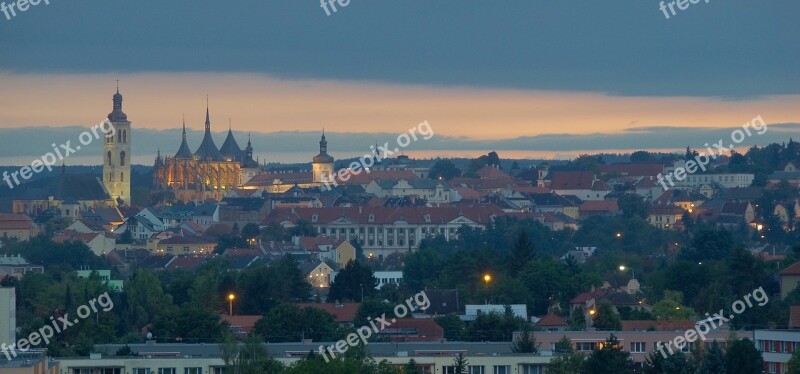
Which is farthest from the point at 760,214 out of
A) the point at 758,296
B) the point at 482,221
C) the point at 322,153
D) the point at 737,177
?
the point at 758,296

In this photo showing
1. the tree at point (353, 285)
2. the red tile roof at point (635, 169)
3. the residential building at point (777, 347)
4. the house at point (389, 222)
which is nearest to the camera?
the residential building at point (777, 347)

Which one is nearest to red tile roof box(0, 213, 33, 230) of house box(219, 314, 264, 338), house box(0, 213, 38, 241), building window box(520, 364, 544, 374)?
house box(0, 213, 38, 241)

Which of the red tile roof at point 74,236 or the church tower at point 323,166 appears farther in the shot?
the church tower at point 323,166

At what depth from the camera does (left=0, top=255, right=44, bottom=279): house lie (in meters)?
92.0

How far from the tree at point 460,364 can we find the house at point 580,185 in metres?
121

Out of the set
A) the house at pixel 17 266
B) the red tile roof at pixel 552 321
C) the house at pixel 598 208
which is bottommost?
the red tile roof at pixel 552 321

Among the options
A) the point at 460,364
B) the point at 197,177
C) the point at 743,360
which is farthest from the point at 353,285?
the point at 197,177

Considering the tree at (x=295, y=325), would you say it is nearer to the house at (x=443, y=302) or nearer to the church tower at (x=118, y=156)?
the house at (x=443, y=302)

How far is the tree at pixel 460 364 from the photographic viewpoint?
142ft

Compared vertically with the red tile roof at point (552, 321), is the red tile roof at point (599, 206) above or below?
above

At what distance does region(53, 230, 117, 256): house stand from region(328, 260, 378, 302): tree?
4478 centimetres

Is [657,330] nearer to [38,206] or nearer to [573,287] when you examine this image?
[573,287]

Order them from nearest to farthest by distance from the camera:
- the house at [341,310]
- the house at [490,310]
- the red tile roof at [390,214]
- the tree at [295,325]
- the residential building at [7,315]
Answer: the residential building at [7,315] → the tree at [295,325] → the house at [341,310] → the house at [490,310] → the red tile roof at [390,214]

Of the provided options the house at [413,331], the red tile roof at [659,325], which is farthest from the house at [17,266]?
the red tile roof at [659,325]
